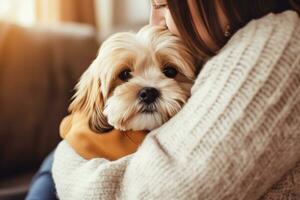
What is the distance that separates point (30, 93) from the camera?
1850 mm

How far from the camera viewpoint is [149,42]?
1.04 meters

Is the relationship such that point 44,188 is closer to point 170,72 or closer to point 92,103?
point 92,103

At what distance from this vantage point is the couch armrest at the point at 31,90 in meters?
1.82

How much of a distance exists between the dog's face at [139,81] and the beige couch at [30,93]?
777mm

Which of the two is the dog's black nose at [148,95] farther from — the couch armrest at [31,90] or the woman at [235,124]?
the couch armrest at [31,90]

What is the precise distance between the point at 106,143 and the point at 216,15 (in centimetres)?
31

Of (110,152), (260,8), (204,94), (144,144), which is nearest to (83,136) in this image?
(110,152)

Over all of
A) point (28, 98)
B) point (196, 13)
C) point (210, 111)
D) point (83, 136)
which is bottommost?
point (28, 98)

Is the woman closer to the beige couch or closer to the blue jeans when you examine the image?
the blue jeans

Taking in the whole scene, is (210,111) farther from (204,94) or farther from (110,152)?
(110,152)

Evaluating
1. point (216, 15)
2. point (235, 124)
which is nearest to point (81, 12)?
point (216, 15)

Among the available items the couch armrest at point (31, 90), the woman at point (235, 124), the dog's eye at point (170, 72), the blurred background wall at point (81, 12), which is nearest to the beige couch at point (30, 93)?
the couch armrest at point (31, 90)

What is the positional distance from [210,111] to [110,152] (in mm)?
254

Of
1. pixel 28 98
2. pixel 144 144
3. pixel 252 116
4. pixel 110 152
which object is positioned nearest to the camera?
pixel 252 116
